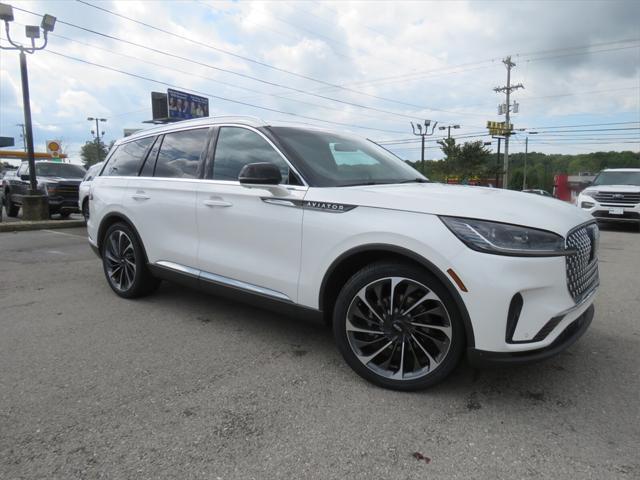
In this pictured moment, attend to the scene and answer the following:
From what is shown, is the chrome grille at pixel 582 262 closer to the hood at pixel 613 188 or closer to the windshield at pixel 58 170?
the hood at pixel 613 188

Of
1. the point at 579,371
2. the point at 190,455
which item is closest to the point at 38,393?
the point at 190,455

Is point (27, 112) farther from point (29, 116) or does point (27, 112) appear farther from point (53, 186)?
point (53, 186)

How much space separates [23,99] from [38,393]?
37.5 ft

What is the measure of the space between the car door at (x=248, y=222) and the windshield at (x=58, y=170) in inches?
462

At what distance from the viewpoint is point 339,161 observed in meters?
3.44

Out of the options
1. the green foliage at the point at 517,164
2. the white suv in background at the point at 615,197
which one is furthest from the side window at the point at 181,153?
the green foliage at the point at 517,164

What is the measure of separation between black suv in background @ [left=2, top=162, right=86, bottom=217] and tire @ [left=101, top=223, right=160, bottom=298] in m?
8.92

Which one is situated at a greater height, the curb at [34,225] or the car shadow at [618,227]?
the curb at [34,225]

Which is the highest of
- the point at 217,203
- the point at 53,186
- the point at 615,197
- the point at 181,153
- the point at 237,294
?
the point at 181,153

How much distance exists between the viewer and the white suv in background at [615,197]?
464 inches

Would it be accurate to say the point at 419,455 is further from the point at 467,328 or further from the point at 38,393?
the point at 38,393

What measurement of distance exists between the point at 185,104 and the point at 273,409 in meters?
18.2

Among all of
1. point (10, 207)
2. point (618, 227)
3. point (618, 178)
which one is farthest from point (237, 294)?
point (10, 207)

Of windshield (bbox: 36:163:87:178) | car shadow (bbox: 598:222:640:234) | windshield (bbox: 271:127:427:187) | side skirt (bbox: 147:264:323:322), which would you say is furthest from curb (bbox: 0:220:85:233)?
car shadow (bbox: 598:222:640:234)
